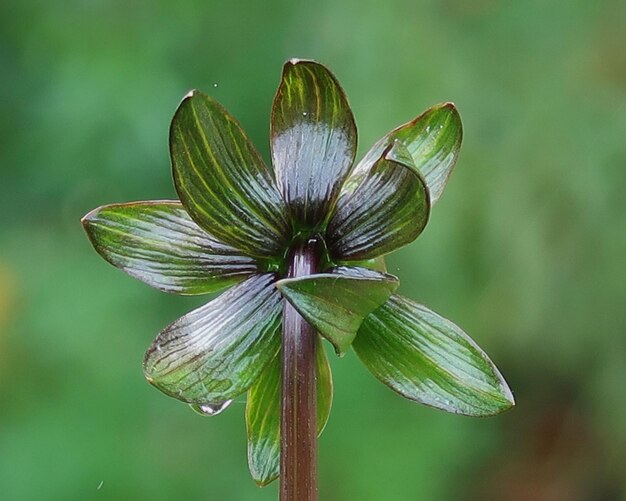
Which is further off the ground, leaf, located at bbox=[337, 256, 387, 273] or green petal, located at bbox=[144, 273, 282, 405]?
leaf, located at bbox=[337, 256, 387, 273]

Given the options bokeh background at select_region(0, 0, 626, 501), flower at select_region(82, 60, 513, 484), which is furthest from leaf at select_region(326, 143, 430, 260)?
bokeh background at select_region(0, 0, 626, 501)

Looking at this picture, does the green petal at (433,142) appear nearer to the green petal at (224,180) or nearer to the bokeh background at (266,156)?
the green petal at (224,180)

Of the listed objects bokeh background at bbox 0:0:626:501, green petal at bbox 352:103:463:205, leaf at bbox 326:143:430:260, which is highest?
green petal at bbox 352:103:463:205

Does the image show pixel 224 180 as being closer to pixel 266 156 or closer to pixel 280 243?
pixel 280 243

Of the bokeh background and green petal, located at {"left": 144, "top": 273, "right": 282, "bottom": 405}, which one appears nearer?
green petal, located at {"left": 144, "top": 273, "right": 282, "bottom": 405}

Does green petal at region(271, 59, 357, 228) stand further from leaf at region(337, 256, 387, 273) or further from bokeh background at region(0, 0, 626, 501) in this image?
bokeh background at region(0, 0, 626, 501)

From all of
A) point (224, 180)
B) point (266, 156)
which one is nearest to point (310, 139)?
point (224, 180)

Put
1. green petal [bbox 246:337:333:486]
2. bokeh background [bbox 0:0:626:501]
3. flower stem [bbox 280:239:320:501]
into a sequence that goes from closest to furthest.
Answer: flower stem [bbox 280:239:320:501] < green petal [bbox 246:337:333:486] < bokeh background [bbox 0:0:626:501]

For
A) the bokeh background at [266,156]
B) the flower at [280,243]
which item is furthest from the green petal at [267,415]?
the bokeh background at [266,156]
